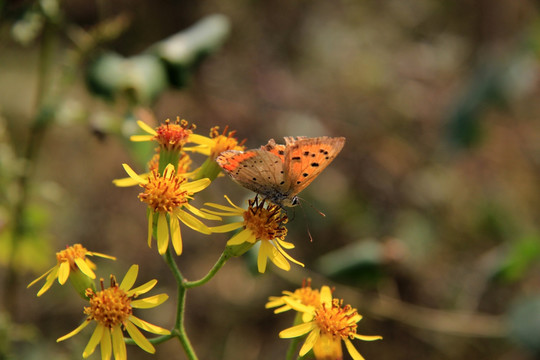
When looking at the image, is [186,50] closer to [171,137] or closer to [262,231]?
[171,137]

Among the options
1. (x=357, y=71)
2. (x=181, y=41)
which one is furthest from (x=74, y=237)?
(x=357, y=71)

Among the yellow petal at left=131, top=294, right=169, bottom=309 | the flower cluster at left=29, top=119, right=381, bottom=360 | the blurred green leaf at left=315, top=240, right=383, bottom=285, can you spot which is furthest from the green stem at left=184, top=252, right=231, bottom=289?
the blurred green leaf at left=315, top=240, right=383, bottom=285

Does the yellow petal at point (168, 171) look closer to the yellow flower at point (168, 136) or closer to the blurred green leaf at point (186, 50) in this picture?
the yellow flower at point (168, 136)

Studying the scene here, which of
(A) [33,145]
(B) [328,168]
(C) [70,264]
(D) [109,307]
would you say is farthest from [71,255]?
(B) [328,168]

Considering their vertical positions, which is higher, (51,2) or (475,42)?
(475,42)

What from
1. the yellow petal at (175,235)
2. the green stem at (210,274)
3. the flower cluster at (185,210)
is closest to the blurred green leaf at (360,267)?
the flower cluster at (185,210)

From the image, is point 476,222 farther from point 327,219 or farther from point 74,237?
point 74,237

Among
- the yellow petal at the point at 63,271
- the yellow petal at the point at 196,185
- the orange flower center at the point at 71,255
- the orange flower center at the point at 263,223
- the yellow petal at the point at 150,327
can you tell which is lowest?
the yellow petal at the point at 150,327
